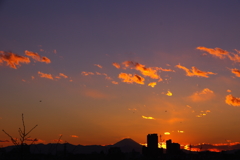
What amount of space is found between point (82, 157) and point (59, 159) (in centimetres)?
17093

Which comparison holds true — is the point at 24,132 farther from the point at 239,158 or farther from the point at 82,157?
the point at 239,158

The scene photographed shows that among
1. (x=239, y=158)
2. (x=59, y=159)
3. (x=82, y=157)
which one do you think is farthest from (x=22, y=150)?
(x=239, y=158)

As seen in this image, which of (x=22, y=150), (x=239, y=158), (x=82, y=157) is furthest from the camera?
(x=239, y=158)

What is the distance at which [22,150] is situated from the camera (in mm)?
14461

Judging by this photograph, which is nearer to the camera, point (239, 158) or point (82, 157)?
point (82, 157)

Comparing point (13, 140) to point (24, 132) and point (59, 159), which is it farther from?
point (59, 159)

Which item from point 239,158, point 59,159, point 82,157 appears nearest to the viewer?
point 59,159

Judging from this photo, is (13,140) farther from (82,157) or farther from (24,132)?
(82,157)

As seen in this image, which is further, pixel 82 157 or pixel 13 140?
pixel 82 157

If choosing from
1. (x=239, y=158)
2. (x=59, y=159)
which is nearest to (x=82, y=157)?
(x=239, y=158)

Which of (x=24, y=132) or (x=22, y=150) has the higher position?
(x=24, y=132)

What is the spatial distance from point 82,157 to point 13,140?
179 m

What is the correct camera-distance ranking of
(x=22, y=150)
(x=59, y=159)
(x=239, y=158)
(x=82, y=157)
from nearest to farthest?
(x=22, y=150) < (x=59, y=159) < (x=82, y=157) < (x=239, y=158)

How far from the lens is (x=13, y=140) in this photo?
15.0 m
